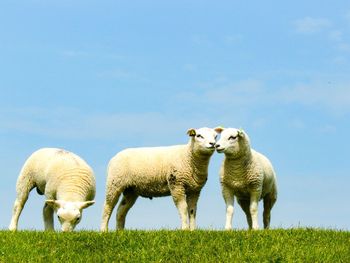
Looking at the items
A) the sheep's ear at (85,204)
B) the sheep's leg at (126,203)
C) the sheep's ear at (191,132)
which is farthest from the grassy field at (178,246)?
the sheep's leg at (126,203)

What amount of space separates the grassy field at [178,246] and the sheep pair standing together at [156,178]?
1996mm

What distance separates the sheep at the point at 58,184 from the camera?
787 inches

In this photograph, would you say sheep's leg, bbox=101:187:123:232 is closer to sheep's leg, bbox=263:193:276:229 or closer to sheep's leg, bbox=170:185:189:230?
sheep's leg, bbox=170:185:189:230

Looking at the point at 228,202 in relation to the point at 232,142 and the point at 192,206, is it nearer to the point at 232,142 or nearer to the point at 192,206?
the point at 192,206

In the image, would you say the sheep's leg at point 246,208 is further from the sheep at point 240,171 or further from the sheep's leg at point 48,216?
the sheep's leg at point 48,216

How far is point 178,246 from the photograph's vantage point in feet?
54.3

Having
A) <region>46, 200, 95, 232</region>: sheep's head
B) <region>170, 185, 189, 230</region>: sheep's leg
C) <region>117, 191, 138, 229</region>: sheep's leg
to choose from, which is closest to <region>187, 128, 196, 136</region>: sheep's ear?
<region>170, 185, 189, 230</region>: sheep's leg

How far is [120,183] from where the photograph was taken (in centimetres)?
2219

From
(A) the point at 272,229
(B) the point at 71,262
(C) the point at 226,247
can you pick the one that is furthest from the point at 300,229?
(B) the point at 71,262

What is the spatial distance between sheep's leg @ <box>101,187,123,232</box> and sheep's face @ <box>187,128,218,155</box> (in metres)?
2.99

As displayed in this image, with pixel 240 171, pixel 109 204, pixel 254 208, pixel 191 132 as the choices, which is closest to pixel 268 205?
pixel 254 208

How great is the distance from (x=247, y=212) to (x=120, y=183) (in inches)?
148

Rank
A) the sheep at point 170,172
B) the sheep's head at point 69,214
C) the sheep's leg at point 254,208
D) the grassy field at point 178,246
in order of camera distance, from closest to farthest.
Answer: the grassy field at point 178,246
the sheep's head at point 69,214
the sheep's leg at point 254,208
the sheep at point 170,172

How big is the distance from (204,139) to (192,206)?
74.2 inches
